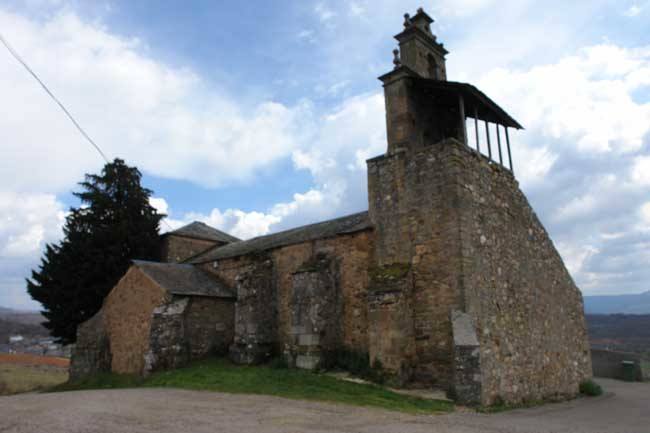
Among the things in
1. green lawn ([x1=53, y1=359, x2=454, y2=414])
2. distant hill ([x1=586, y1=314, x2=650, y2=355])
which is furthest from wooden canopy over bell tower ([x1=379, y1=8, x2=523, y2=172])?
distant hill ([x1=586, y1=314, x2=650, y2=355])

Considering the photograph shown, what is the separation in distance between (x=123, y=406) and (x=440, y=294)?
7.83 m

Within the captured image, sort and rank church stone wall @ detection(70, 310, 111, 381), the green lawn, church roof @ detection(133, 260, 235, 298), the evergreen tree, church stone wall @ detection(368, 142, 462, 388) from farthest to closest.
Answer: the evergreen tree < church stone wall @ detection(70, 310, 111, 381) < church roof @ detection(133, 260, 235, 298) < church stone wall @ detection(368, 142, 462, 388) < the green lawn

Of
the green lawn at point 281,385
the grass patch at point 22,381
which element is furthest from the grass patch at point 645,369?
the grass patch at point 22,381

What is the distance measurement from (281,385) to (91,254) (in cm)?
1527

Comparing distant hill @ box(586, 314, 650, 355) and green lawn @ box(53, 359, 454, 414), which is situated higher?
green lawn @ box(53, 359, 454, 414)

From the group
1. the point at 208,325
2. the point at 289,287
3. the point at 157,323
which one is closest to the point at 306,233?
the point at 289,287

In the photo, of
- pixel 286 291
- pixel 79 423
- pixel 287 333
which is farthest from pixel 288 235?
pixel 79 423

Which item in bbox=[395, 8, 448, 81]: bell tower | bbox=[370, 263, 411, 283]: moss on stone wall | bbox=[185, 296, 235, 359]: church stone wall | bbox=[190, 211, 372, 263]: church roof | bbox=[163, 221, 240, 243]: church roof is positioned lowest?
bbox=[185, 296, 235, 359]: church stone wall

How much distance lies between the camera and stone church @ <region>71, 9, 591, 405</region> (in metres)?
12.9

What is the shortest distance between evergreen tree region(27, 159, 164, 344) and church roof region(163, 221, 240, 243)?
1.83 meters

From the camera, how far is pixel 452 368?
40.5 ft

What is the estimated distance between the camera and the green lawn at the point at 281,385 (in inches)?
436

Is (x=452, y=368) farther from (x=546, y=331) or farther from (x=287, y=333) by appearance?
(x=287, y=333)

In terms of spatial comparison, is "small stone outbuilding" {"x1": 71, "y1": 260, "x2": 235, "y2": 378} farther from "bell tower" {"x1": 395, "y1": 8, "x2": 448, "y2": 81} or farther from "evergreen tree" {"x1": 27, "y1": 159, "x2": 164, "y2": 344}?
"bell tower" {"x1": 395, "y1": 8, "x2": 448, "y2": 81}
